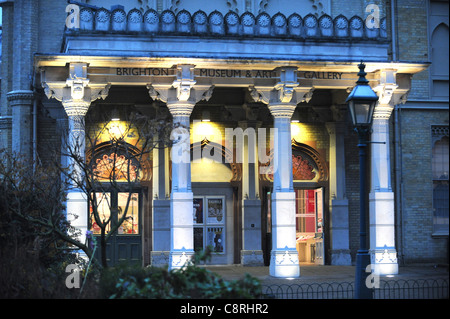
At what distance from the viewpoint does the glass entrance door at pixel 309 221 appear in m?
24.6

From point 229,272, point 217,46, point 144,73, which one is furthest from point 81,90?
point 229,272

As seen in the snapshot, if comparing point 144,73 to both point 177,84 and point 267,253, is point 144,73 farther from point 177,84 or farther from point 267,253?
point 267,253

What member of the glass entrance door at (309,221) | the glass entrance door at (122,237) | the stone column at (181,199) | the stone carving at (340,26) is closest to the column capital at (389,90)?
the stone carving at (340,26)

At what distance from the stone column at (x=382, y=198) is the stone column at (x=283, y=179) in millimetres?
2112

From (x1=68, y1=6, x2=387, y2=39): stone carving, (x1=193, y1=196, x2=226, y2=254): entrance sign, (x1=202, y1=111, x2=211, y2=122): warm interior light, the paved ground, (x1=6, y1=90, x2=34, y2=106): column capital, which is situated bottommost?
the paved ground

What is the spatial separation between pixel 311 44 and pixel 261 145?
15.6ft

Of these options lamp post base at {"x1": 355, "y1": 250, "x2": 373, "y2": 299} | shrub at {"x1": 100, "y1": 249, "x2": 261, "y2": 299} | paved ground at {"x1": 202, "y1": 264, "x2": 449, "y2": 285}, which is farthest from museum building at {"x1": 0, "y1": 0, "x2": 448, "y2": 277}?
shrub at {"x1": 100, "y1": 249, "x2": 261, "y2": 299}

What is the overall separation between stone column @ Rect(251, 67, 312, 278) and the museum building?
37 millimetres

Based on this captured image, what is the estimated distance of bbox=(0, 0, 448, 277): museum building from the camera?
764 inches

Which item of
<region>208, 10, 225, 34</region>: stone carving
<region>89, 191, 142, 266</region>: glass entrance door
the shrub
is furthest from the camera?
<region>89, 191, 142, 266</region>: glass entrance door

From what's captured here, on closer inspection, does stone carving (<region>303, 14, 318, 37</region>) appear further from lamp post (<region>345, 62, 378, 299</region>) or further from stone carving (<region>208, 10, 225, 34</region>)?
lamp post (<region>345, 62, 378, 299</region>)

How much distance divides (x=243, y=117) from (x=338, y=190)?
388cm

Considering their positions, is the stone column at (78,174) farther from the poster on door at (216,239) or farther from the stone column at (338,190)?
the stone column at (338,190)

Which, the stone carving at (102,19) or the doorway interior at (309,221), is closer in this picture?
the stone carving at (102,19)
